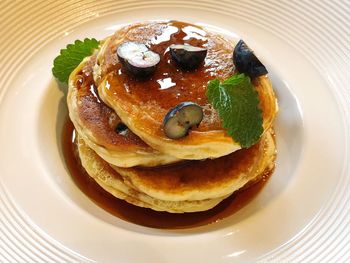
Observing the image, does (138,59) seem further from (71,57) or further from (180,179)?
(71,57)

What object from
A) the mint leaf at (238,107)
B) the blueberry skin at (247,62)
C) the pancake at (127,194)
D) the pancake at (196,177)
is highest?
the blueberry skin at (247,62)

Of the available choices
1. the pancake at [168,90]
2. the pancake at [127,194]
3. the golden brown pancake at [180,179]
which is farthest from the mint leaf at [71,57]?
the pancake at [127,194]

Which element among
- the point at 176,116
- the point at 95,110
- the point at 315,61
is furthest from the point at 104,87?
the point at 315,61

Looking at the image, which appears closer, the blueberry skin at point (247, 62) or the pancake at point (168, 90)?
the pancake at point (168, 90)

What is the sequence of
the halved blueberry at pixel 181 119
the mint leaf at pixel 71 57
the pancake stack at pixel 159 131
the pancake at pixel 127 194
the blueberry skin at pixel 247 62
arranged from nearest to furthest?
the halved blueberry at pixel 181 119 < the pancake stack at pixel 159 131 < the blueberry skin at pixel 247 62 < the pancake at pixel 127 194 < the mint leaf at pixel 71 57

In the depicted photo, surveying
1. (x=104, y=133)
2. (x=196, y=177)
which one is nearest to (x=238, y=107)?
(x=196, y=177)

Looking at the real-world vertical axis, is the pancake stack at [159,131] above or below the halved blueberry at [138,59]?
below

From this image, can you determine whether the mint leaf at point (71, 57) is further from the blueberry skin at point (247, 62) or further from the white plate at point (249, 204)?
the blueberry skin at point (247, 62)
